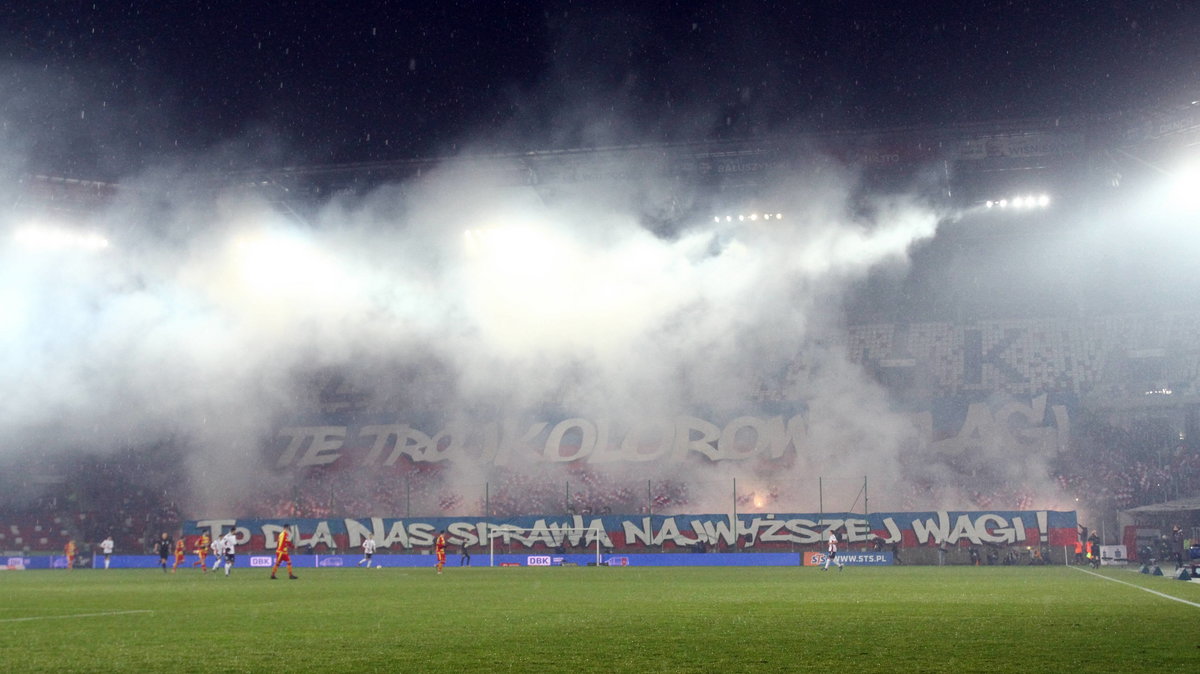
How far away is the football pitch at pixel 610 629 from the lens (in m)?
9.68

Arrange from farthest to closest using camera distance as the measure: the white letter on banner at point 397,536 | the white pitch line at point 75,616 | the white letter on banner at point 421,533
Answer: the white letter on banner at point 397,536, the white letter on banner at point 421,533, the white pitch line at point 75,616

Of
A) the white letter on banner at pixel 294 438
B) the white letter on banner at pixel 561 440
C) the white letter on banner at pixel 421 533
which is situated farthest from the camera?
the white letter on banner at pixel 294 438

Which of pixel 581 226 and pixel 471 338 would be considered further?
pixel 471 338

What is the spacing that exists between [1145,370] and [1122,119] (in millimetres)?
14662

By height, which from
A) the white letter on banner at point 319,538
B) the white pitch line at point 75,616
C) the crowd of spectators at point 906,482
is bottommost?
the white letter on banner at point 319,538

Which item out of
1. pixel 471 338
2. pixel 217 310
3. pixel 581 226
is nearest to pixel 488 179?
pixel 581 226

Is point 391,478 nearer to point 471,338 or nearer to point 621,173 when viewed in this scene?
point 471,338

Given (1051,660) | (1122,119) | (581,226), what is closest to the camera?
(1051,660)

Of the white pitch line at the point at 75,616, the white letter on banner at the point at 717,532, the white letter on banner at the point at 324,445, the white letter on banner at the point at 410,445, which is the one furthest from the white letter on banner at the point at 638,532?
the white pitch line at the point at 75,616

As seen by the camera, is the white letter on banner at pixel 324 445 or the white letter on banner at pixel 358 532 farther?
the white letter on banner at pixel 324 445

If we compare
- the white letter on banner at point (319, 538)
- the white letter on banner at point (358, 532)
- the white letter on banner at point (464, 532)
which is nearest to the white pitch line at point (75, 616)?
the white letter on banner at point (464, 532)

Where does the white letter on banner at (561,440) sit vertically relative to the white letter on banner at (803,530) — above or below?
above

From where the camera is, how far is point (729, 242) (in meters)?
53.2

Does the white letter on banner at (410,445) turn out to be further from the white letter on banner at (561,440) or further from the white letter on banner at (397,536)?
the white letter on banner at (397,536)
